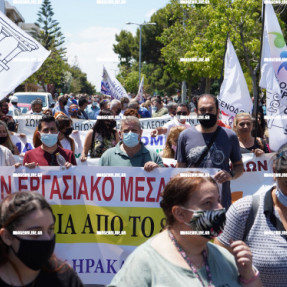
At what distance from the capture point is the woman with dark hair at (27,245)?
2438 mm

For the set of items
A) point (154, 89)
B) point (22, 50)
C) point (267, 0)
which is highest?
point (267, 0)

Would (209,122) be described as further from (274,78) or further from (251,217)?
(251,217)

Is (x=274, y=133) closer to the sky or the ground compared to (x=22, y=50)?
closer to the ground

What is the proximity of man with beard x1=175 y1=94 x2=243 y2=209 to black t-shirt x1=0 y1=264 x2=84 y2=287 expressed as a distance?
252 centimetres

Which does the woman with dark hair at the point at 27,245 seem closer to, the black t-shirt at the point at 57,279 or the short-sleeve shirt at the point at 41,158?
the black t-shirt at the point at 57,279

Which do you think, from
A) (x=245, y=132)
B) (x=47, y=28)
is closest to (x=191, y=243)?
(x=245, y=132)

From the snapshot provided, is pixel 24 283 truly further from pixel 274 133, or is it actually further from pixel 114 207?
pixel 274 133

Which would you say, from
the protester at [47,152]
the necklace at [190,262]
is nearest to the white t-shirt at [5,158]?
the protester at [47,152]

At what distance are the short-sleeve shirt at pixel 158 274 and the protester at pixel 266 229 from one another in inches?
17.1

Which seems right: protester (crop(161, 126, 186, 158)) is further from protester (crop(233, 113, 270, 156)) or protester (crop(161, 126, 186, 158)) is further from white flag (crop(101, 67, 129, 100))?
white flag (crop(101, 67, 129, 100))

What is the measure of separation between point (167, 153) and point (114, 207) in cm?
155

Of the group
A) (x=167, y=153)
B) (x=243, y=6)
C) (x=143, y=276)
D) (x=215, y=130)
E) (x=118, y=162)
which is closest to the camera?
(x=143, y=276)

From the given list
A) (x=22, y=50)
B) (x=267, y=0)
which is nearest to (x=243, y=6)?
(x=267, y=0)

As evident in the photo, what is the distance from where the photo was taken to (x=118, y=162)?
5.38 metres
